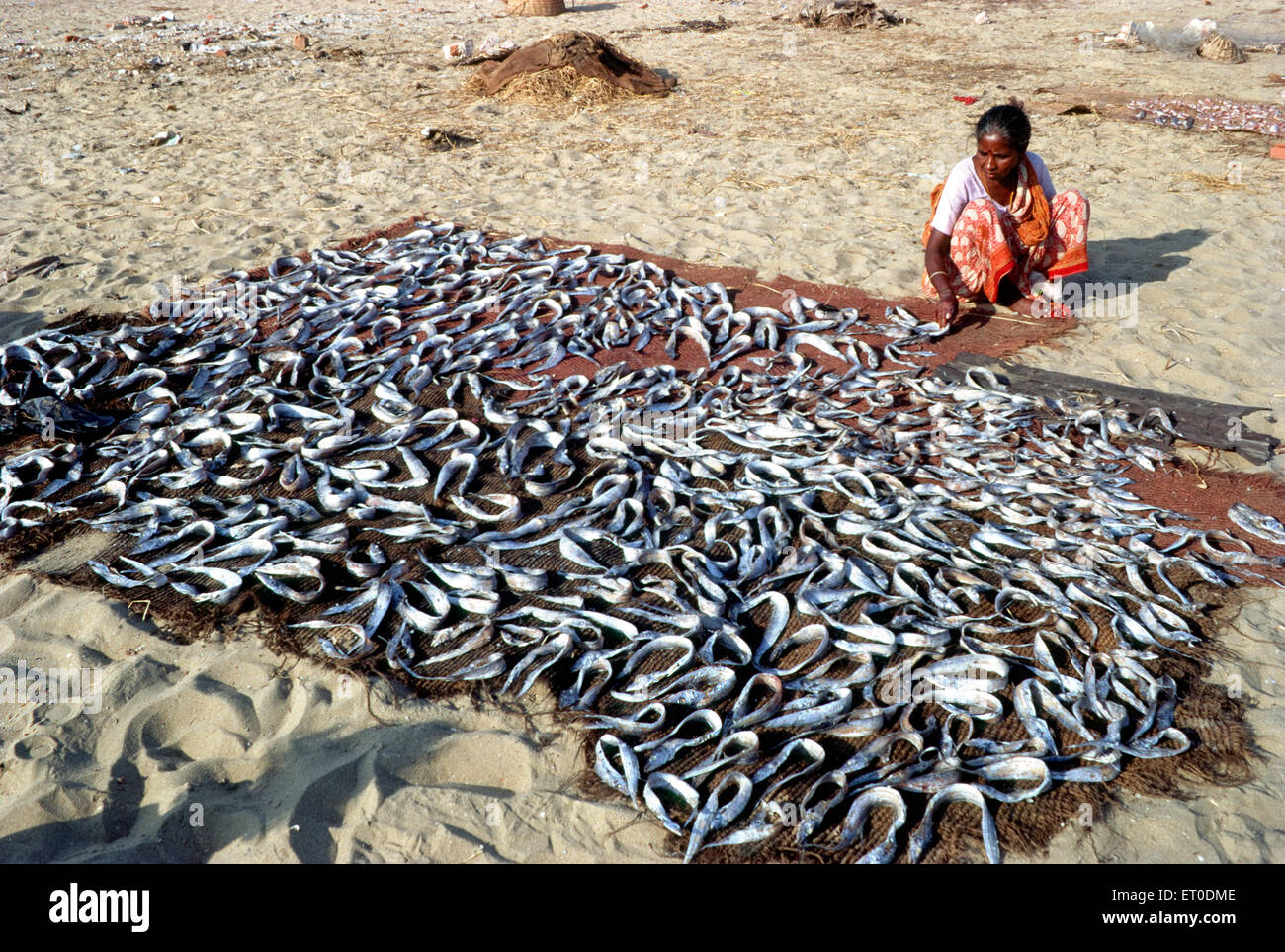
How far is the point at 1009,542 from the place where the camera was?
117 inches

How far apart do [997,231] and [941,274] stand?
350 millimetres

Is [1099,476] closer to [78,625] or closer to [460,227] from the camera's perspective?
[78,625]

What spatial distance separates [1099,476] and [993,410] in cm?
55

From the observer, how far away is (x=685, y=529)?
A: 309 centimetres

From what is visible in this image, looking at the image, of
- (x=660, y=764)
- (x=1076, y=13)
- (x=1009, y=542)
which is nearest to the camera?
(x=660, y=764)

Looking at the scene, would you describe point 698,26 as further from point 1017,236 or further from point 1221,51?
point 1017,236

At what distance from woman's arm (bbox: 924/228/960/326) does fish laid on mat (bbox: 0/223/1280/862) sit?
18 centimetres

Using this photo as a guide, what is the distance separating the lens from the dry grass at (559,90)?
870 centimetres

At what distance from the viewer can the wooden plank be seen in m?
3.52
